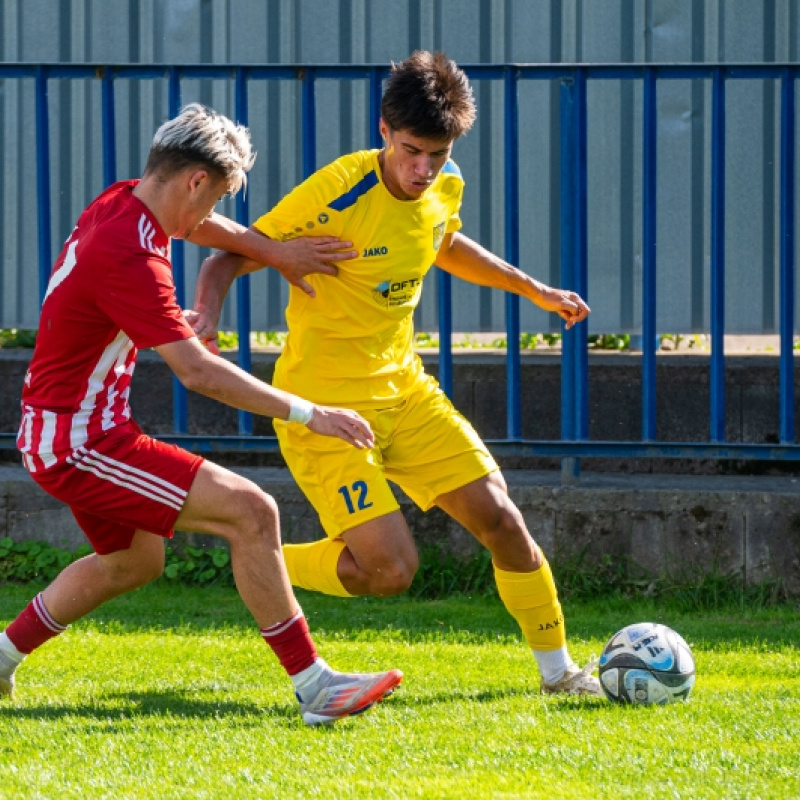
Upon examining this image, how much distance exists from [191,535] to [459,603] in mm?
1304

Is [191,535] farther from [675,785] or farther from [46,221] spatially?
[675,785]

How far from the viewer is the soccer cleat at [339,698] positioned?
452 cm

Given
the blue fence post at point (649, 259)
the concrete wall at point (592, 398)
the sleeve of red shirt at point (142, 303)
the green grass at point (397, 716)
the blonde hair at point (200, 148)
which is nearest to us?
the green grass at point (397, 716)

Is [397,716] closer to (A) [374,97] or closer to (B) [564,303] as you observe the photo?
(B) [564,303]

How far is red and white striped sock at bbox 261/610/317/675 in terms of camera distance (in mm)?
4570

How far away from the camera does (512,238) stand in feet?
22.1

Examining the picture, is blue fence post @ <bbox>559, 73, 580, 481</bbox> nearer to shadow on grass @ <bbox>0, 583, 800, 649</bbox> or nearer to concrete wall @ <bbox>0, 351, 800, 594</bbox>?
concrete wall @ <bbox>0, 351, 800, 594</bbox>

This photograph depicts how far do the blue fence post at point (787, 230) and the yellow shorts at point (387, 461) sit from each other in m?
1.96

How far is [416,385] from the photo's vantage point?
5.25 m

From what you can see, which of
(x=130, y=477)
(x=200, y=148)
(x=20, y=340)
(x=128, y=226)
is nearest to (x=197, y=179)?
(x=200, y=148)

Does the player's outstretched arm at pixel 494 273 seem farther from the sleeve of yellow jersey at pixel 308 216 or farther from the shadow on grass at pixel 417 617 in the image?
the shadow on grass at pixel 417 617

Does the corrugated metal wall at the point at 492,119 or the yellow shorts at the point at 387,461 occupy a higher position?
the corrugated metal wall at the point at 492,119

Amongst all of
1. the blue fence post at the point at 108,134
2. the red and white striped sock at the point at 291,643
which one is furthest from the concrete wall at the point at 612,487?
the red and white striped sock at the point at 291,643

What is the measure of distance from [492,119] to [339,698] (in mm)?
4315
